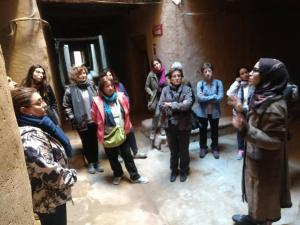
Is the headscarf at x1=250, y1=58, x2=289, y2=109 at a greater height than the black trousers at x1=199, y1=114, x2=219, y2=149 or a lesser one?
greater

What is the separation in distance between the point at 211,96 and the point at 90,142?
1.97 meters

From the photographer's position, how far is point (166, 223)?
3484 millimetres

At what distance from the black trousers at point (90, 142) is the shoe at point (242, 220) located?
2.43 metres

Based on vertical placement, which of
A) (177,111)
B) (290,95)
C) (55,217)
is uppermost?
(290,95)

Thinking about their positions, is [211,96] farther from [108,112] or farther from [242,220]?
[242,220]

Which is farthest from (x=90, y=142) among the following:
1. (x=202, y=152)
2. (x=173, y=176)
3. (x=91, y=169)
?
(x=202, y=152)

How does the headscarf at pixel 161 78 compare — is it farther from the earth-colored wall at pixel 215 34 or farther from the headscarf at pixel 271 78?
the headscarf at pixel 271 78

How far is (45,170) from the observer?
209 cm

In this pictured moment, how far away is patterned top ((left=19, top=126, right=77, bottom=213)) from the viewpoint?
80.9 inches

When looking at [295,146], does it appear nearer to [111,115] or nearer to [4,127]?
[111,115]

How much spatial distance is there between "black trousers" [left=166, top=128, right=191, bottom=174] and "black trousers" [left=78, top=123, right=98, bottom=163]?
1.20m

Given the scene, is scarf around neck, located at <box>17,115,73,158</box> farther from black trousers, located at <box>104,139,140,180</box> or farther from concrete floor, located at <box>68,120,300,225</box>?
black trousers, located at <box>104,139,140,180</box>

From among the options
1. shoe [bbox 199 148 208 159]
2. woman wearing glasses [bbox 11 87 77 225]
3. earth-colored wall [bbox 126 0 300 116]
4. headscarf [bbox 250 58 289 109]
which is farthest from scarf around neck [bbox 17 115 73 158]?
earth-colored wall [bbox 126 0 300 116]

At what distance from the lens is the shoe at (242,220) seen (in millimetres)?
3112
